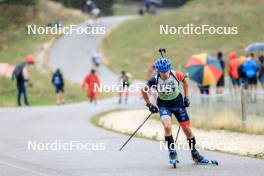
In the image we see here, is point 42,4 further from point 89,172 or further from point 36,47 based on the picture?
point 89,172

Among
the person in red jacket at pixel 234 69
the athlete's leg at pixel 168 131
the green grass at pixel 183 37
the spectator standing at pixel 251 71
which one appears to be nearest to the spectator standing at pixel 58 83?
the person in red jacket at pixel 234 69

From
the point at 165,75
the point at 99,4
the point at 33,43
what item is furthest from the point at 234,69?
the point at 99,4

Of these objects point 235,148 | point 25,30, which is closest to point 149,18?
point 25,30

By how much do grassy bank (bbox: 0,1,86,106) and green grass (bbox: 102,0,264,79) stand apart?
473 cm

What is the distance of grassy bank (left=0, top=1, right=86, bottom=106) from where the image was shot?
3141 cm

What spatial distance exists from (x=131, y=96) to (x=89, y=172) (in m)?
20.8

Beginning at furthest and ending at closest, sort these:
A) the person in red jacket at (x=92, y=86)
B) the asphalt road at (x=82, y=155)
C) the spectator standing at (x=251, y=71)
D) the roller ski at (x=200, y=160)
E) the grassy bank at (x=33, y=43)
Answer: the grassy bank at (x=33, y=43) → the person in red jacket at (x=92, y=86) → the spectator standing at (x=251, y=71) → the roller ski at (x=200, y=160) → the asphalt road at (x=82, y=155)

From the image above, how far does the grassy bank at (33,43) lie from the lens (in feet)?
103

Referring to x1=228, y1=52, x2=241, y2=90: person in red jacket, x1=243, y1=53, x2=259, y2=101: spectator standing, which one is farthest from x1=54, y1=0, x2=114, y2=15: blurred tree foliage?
x1=243, y1=53, x2=259, y2=101: spectator standing

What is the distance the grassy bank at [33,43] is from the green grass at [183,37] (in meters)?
4.73

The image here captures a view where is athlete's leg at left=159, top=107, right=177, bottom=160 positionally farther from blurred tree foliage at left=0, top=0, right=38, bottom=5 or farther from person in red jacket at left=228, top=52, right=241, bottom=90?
blurred tree foliage at left=0, top=0, right=38, bottom=5

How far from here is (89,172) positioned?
37.1 ft

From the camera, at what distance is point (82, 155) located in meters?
13.6

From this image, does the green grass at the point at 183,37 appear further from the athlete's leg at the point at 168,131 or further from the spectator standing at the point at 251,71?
the athlete's leg at the point at 168,131
